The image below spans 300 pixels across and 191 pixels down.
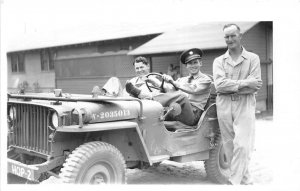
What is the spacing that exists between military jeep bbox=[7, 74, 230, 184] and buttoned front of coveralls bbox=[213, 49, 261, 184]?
52 centimetres

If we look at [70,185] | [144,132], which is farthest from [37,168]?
[144,132]

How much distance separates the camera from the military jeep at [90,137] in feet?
10.1

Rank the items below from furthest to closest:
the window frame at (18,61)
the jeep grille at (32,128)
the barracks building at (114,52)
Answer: the window frame at (18,61) → the barracks building at (114,52) → the jeep grille at (32,128)

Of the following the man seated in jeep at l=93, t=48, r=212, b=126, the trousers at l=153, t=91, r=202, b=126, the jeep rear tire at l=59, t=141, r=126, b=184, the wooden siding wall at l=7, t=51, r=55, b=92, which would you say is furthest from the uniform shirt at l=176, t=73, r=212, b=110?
the wooden siding wall at l=7, t=51, r=55, b=92

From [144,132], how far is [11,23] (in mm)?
1697

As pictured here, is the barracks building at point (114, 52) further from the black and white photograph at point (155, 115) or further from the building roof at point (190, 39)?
the black and white photograph at point (155, 115)

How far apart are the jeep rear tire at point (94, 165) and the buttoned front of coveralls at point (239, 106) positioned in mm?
1286

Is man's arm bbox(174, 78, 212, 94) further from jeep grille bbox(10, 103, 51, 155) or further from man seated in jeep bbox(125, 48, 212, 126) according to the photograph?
jeep grille bbox(10, 103, 51, 155)

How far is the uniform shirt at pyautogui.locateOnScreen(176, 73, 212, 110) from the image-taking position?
4328 millimetres

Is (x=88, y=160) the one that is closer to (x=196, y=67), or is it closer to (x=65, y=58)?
(x=196, y=67)

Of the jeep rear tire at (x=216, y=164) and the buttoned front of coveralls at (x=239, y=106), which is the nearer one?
the buttoned front of coveralls at (x=239, y=106)

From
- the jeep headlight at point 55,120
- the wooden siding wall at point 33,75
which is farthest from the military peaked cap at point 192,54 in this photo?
the wooden siding wall at point 33,75

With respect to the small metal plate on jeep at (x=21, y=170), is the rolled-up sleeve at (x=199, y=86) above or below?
above

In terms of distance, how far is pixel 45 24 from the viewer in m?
3.69
